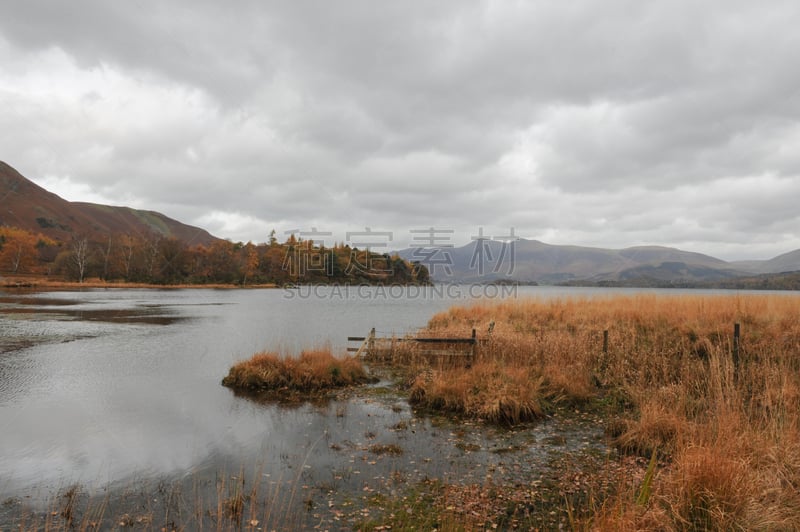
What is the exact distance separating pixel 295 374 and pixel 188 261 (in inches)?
4598

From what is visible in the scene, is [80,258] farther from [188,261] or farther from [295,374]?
[295,374]

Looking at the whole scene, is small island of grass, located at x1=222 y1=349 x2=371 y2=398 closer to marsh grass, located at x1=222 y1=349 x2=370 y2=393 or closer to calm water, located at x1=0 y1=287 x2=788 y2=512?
marsh grass, located at x1=222 y1=349 x2=370 y2=393

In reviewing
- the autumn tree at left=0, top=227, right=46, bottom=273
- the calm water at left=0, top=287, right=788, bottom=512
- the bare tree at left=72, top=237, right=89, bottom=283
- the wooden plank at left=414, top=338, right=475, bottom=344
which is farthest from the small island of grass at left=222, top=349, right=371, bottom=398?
the autumn tree at left=0, top=227, right=46, bottom=273

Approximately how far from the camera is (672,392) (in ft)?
36.3

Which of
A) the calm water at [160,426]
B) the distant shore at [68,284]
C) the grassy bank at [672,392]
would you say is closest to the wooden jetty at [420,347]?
the grassy bank at [672,392]

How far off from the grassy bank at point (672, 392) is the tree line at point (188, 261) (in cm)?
11013

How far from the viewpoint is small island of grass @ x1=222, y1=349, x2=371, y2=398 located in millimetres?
15383

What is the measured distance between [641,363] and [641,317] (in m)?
6.76

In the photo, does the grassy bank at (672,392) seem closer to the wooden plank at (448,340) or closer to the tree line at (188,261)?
the wooden plank at (448,340)

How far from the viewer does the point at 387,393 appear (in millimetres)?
14914

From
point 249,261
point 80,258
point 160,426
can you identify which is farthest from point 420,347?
point 249,261

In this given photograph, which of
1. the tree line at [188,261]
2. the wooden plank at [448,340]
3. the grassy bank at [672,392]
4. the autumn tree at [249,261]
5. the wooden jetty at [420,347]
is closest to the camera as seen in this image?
the grassy bank at [672,392]

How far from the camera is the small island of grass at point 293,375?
15.4m

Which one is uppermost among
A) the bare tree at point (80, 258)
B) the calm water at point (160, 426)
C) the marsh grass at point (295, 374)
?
the bare tree at point (80, 258)
